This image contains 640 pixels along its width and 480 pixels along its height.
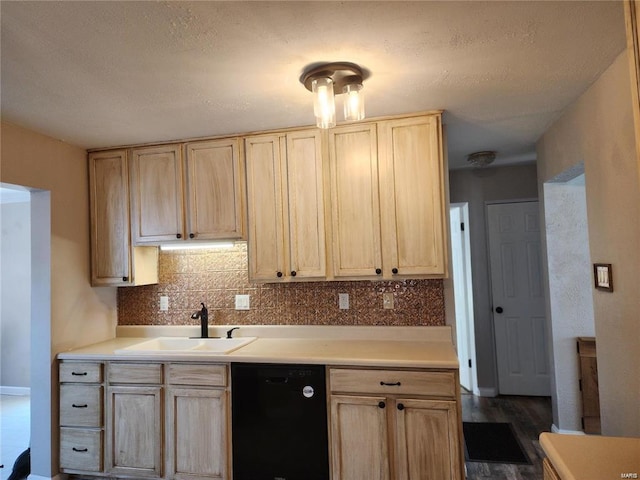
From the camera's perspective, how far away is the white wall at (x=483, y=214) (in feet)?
13.4

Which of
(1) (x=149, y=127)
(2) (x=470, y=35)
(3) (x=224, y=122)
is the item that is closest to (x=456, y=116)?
(2) (x=470, y=35)

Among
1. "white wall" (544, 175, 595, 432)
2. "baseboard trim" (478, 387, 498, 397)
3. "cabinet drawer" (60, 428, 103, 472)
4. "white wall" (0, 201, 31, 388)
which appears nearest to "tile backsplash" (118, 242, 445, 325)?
"cabinet drawer" (60, 428, 103, 472)

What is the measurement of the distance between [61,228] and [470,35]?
2830mm

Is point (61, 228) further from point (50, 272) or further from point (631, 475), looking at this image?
point (631, 475)

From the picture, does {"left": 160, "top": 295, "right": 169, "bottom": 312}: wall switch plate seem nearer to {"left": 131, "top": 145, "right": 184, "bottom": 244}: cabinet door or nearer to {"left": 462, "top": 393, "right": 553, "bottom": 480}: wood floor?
{"left": 131, "top": 145, "right": 184, "bottom": 244}: cabinet door

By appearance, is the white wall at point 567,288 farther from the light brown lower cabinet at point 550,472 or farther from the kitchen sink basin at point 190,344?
the kitchen sink basin at point 190,344

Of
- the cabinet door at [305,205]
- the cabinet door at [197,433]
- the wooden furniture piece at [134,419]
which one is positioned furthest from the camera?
the cabinet door at [305,205]

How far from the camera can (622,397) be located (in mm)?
1989

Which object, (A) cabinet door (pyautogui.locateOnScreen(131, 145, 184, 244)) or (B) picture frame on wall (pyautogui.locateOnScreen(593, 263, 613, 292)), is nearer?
(B) picture frame on wall (pyautogui.locateOnScreen(593, 263, 613, 292))

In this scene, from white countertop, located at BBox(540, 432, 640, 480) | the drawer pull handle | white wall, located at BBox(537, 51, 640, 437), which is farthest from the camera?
the drawer pull handle

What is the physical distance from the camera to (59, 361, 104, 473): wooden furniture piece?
2646 mm

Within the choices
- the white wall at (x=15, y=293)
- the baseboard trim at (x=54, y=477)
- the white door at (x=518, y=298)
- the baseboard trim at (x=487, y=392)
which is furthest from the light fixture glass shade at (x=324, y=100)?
the white wall at (x=15, y=293)

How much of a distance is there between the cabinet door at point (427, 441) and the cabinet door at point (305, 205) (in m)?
0.99

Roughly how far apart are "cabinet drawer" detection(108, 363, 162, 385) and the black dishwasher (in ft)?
1.74
